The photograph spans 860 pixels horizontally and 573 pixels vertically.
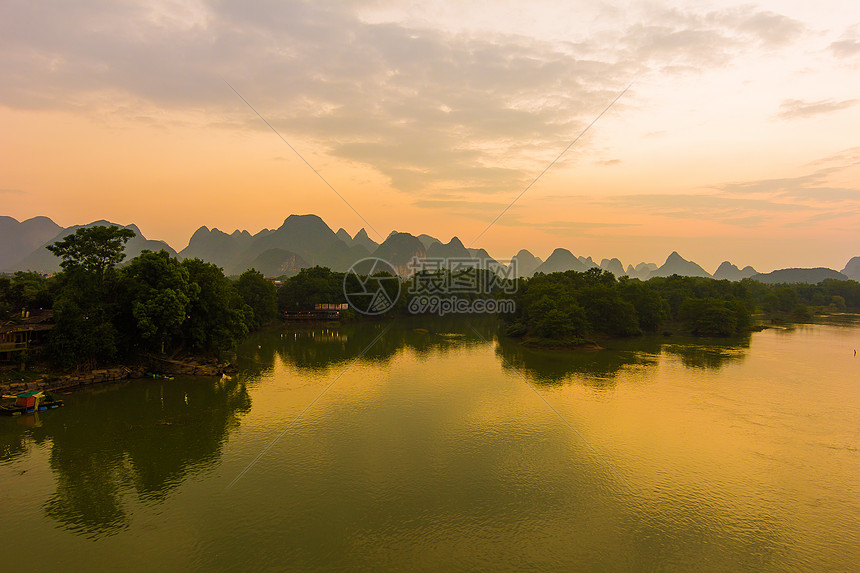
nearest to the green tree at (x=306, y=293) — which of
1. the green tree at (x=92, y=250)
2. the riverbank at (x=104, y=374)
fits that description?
the riverbank at (x=104, y=374)

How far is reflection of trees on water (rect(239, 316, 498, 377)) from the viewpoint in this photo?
50531mm

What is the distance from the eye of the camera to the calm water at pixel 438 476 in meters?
15.3

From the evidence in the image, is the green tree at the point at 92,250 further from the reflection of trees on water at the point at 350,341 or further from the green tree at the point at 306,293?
the green tree at the point at 306,293

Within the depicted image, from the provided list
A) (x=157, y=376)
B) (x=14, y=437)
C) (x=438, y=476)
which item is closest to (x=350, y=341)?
(x=157, y=376)

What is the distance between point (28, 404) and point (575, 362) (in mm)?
46739

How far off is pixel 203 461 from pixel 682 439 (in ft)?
87.2

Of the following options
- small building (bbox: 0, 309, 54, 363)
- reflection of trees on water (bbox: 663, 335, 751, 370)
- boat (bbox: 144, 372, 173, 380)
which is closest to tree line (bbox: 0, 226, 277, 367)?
small building (bbox: 0, 309, 54, 363)

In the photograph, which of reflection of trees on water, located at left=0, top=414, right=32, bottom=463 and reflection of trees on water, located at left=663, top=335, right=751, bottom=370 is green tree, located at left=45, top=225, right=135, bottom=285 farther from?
reflection of trees on water, located at left=663, top=335, right=751, bottom=370

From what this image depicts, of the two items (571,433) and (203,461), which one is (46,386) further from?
(571,433)

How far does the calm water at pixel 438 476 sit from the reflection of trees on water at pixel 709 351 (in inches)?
328

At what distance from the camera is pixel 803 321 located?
97.1 m

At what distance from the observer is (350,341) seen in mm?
65938

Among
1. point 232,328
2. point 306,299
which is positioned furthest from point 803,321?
point 232,328

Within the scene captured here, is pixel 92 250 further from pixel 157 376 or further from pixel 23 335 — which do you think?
pixel 157 376
